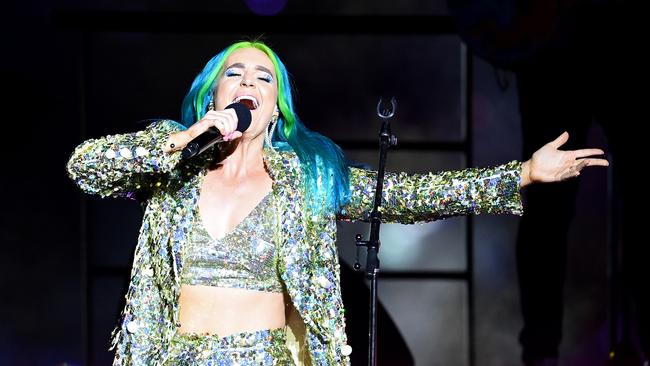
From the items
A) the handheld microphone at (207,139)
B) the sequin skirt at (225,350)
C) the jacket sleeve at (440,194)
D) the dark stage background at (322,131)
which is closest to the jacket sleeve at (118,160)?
the handheld microphone at (207,139)

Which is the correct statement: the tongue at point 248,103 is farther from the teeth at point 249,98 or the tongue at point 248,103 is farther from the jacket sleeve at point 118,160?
the jacket sleeve at point 118,160

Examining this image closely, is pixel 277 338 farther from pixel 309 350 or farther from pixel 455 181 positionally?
pixel 455 181

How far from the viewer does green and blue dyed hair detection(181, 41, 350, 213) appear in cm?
244

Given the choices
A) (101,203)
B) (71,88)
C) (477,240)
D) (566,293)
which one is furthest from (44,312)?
(566,293)

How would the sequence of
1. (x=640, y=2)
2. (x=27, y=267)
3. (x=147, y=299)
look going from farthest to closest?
(x=27, y=267) → (x=640, y=2) → (x=147, y=299)

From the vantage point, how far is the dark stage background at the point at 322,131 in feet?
13.6

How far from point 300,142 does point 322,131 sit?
1.64m

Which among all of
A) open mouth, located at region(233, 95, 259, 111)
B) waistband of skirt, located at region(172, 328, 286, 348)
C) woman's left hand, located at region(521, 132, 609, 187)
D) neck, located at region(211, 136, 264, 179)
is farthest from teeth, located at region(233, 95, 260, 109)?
woman's left hand, located at region(521, 132, 609, 187)

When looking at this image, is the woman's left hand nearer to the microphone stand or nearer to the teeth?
the microphone stand

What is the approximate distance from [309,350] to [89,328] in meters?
2.23

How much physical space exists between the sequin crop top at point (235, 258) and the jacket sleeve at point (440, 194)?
27 cm

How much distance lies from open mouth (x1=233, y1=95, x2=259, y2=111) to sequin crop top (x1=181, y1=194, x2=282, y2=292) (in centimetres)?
30

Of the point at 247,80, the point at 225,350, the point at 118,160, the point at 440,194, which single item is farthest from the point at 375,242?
the point at 118,160

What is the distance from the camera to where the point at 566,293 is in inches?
162
